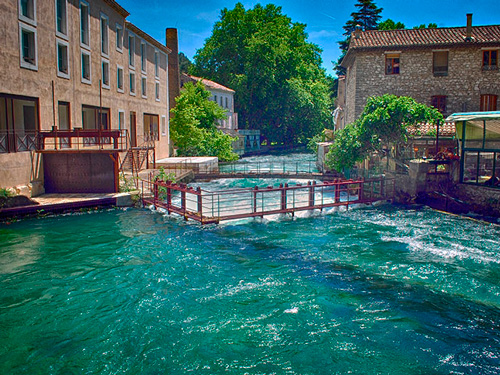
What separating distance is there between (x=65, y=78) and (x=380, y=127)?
1684 centimetres

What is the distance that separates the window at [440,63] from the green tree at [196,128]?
750 inches

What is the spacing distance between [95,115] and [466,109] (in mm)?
24763

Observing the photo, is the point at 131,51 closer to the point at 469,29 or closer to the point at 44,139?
the point at 44,139

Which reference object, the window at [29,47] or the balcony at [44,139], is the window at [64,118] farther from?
the window at [29,47]

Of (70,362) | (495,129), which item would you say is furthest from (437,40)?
(70,362)

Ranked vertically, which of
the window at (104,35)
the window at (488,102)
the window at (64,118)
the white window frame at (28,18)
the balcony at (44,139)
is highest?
the window at (104,35)

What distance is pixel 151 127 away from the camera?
123 feet

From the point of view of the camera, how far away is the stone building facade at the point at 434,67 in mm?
32219

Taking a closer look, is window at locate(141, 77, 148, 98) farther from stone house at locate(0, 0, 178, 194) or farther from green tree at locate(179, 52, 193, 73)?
green tree at locate(179, 52, 193, 73)

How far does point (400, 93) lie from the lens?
3322 cm

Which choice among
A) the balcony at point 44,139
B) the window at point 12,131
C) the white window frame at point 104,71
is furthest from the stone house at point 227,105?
the window at point 12,131

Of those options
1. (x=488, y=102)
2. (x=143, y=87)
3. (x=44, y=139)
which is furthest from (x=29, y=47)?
(x=488, y=102)

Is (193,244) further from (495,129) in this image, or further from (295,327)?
(495,129)

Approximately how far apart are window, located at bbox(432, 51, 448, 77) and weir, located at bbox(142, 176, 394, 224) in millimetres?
11766
